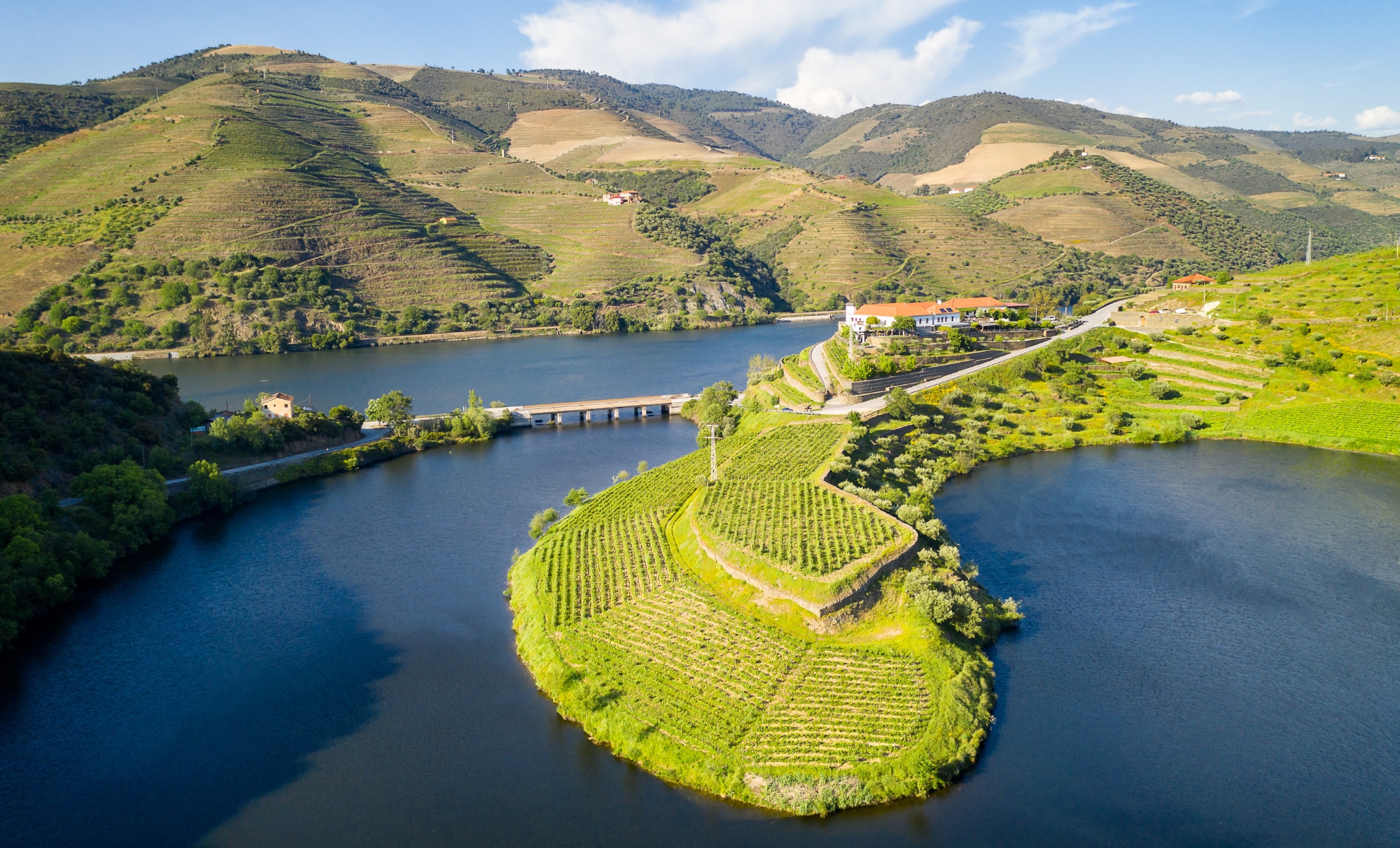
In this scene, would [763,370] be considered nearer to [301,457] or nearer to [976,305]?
[976,305]

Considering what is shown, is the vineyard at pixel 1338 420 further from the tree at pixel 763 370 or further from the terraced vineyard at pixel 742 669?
the terraced vineyard at pixel 742 669

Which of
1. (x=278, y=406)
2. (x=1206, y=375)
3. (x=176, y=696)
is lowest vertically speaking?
(x=176, y=696)

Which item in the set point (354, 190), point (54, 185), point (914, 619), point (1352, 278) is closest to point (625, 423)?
point (914, 619)

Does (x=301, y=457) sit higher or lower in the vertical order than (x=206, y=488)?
higher

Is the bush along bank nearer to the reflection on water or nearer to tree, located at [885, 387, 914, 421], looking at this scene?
the reflection on water

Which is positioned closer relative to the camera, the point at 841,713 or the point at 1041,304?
the point at 841,713

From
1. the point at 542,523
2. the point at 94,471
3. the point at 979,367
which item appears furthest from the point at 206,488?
the point at 979,367

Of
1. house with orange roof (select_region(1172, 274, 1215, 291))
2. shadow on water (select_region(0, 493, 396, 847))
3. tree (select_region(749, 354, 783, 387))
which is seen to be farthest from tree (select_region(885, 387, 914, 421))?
house with orange roof (select_region(1172, 274, 1215, 291))
